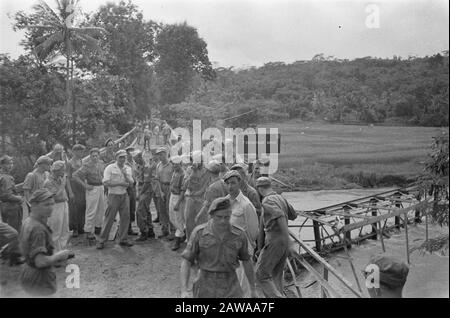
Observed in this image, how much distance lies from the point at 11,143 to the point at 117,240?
23.1 feet

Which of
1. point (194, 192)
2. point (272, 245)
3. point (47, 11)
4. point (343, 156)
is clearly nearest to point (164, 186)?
point (194, 192)

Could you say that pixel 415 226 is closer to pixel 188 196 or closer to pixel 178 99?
pixel 188 196

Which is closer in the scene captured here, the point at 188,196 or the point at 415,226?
the point at 188,196

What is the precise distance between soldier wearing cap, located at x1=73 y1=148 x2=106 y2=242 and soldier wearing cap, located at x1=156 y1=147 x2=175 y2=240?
1.01m

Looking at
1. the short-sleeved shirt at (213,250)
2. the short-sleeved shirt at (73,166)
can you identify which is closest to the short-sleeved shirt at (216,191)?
the short-sleeved shirt at (213,250)

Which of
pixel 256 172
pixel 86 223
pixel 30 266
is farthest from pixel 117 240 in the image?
pixel 30 266

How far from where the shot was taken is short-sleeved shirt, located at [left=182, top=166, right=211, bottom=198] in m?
6.15

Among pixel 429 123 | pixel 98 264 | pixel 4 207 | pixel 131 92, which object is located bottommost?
pixel 98 264

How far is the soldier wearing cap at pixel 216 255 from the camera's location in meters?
3.27

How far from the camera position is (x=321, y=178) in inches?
793

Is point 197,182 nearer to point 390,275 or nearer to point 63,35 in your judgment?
point 390,275

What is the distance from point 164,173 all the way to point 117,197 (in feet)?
3.07

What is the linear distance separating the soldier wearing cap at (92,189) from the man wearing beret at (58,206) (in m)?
0.70

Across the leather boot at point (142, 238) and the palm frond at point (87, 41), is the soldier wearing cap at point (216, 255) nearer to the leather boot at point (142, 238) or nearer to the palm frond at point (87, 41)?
the leather boot at point (142, 238)
